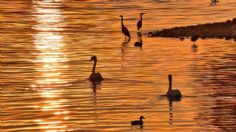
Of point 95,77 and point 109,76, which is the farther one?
point 109,76

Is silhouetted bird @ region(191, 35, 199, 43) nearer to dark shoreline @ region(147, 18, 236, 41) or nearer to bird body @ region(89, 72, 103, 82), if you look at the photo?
dark shoreline @ region(147, 18, 236, 41)

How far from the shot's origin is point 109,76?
44438mm

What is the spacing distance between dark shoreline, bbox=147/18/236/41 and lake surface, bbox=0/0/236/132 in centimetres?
163

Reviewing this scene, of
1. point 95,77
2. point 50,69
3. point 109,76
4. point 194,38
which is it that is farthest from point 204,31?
point 95,77

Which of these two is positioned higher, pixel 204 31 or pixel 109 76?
pixel 204 31

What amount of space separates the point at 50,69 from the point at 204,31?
72.4 feet

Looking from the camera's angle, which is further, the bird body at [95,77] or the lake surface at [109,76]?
the bird body at [95,77]

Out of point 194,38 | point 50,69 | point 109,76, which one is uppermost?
point 194,38

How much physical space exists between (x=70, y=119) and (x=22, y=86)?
8.86 metres

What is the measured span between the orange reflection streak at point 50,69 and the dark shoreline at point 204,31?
738 centimetres

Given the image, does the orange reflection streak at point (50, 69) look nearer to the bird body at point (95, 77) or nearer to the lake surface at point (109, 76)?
the lake surface at point (109, 76)

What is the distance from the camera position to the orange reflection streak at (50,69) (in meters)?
31.9

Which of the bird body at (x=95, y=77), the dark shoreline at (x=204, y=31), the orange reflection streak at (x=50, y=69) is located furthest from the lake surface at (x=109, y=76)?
the dark shoreline at (x=204, y=31)

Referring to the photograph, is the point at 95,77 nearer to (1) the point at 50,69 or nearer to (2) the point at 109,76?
(2) the point at 109,76
